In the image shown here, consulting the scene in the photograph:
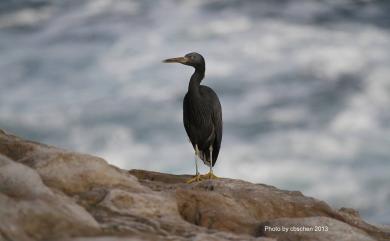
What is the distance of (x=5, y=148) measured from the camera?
16.8 meters

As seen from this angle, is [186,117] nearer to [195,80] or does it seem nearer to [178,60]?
[195,80]

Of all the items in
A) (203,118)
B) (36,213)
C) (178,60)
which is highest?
(178,60)

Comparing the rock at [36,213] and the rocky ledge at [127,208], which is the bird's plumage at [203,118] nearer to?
the rocky ledge at [127,208]

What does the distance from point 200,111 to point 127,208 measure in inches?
450

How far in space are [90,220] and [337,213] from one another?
8.04 meters

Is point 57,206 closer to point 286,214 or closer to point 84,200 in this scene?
point 84,200

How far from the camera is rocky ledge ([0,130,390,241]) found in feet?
37.6

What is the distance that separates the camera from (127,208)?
13461 mm

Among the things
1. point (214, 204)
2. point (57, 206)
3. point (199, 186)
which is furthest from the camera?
point (199, 186)

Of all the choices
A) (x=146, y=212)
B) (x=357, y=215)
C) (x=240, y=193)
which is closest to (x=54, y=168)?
(x=146, y=212)

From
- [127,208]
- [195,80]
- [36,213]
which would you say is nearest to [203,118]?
[195,80]

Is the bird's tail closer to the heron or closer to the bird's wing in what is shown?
the heron

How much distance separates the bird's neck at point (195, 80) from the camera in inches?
963

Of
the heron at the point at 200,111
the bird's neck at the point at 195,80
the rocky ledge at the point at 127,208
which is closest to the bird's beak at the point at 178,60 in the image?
the heron at the point at 200,111
